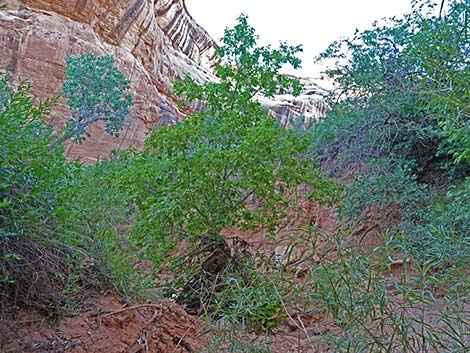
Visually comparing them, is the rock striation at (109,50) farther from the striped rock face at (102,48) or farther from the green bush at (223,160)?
the green bush at (223,160)

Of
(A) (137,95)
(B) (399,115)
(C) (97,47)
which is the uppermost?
(B) (399,115)

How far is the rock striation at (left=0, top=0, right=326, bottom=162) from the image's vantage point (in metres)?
14.0

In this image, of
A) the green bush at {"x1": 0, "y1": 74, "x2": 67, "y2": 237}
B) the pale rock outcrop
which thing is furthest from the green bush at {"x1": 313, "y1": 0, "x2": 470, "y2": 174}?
the pale rock outcrop

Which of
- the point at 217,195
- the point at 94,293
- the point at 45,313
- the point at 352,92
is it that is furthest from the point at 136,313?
the point at 352,92

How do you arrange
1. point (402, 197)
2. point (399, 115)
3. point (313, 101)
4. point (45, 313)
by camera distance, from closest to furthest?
point (45, 313) < point (402, 197) < point (399, 115) < point (313, 101)

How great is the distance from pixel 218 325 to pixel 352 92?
6146 millimetres

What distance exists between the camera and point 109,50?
1616 centimetres

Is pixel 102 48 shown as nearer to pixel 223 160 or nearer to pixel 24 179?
pixel 223 160

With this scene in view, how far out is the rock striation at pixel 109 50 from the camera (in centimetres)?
1396

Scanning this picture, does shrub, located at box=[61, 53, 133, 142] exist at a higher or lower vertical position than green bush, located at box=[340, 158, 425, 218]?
lower

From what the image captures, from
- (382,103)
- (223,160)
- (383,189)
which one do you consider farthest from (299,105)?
(223,160)

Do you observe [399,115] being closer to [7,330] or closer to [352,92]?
[352,92]

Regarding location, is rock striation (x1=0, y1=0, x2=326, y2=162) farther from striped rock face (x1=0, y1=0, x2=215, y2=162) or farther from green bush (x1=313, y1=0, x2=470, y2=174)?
→ green bush (x1=313, y1=0, x2=470, y2=174)

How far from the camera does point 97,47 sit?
15594 mm
